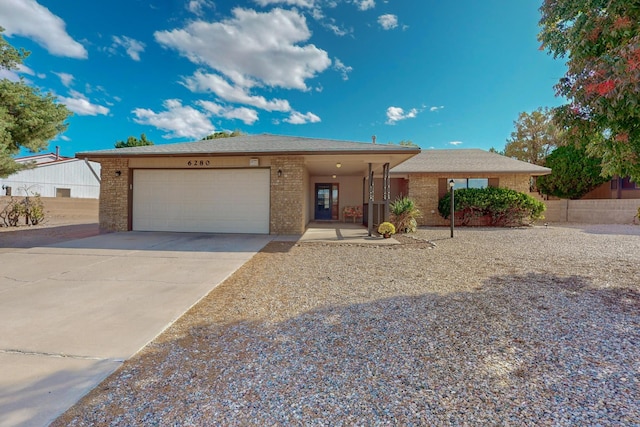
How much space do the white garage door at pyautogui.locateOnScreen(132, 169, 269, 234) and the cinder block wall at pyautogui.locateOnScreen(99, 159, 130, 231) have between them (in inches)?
11.3

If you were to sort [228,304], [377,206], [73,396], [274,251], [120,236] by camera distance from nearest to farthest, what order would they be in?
[73,396] < [228,304] < [274,251] < [120,236] < [377,206]

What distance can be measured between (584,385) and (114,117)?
Result: 2310 cm

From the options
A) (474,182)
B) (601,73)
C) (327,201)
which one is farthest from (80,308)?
(474,182)

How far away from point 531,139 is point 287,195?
2612 cm

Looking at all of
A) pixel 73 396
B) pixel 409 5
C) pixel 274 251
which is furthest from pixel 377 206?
pixel 73 396

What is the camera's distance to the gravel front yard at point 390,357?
1.80 meters

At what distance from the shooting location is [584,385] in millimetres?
2053

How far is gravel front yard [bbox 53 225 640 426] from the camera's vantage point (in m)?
1.80

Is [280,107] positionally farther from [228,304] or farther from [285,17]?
[228,304]

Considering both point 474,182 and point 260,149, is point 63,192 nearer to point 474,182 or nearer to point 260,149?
point 260,149

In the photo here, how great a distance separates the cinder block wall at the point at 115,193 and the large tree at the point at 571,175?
2337 cm

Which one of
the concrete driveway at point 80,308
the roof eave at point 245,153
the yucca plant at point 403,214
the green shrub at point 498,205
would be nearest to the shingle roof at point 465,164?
Result: the green shrub at point 498,205

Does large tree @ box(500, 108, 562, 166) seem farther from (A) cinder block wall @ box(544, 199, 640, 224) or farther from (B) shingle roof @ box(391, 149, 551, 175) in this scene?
(B) shingle roof @ box(391, 149, 551, 175)

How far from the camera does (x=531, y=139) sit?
25656mm
